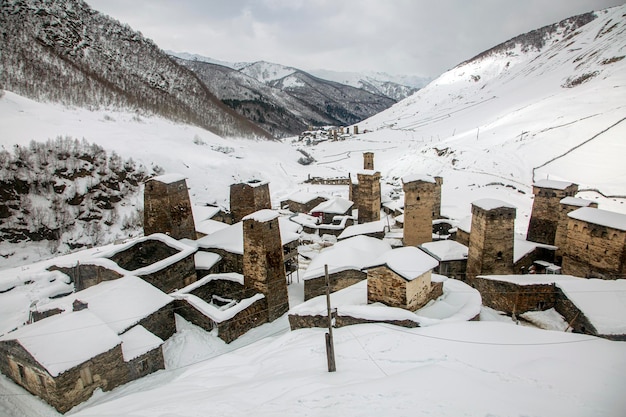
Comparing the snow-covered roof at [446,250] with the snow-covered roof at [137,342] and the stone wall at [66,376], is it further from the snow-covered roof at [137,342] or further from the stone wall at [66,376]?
the stone wall at [66,376]

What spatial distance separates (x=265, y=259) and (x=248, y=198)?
7343 mm

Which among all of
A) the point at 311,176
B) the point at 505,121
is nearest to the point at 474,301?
the point at 311,176

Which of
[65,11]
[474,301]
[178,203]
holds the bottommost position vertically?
[474,301]

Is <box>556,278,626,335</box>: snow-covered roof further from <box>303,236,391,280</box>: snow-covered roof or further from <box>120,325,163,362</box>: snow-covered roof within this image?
<box>120,325,163,362</box>: snow-covered roof

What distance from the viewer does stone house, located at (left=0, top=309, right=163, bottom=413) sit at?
885cm

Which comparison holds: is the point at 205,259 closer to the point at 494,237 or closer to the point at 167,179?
the point at 167,179

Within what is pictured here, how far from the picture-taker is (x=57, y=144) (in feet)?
95.4

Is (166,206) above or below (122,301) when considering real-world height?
above

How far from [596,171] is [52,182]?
43.5 meters

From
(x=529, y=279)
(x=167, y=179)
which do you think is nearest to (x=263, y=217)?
(x=167, y=179)

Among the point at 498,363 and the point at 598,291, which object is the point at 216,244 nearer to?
the point at 498,363

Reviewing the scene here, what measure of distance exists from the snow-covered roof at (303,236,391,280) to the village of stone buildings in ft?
0.26

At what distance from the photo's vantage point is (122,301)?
38.8ft

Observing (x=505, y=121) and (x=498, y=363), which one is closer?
(x=498, y=363)
